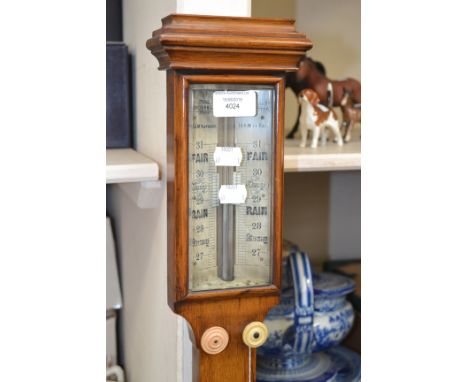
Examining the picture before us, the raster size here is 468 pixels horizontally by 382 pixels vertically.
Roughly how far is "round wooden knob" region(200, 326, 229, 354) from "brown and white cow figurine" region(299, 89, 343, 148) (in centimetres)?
65

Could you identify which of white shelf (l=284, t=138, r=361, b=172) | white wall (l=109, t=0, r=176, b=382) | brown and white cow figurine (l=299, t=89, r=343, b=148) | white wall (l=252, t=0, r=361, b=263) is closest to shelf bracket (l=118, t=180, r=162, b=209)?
white wall (l=109, t=0, r=176, b=382)

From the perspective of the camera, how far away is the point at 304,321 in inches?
55.2

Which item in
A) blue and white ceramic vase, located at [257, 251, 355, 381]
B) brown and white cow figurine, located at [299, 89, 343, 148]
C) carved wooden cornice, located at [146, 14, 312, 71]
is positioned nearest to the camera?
carved wooden cornice, located at [146, 14, 312, 71]

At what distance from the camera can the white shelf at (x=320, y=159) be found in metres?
1.29

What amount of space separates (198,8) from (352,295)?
37.4 inches

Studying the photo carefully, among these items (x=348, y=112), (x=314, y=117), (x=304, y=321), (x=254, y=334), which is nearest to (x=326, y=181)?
(x=348, y=112)

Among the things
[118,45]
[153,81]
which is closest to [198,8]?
[153,81]

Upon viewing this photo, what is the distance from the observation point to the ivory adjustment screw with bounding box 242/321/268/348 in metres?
0.92

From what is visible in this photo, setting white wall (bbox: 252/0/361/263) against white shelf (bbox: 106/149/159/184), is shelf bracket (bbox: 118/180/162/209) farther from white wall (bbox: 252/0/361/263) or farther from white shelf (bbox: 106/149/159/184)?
white wall (bbox: 252/0/361/263)
